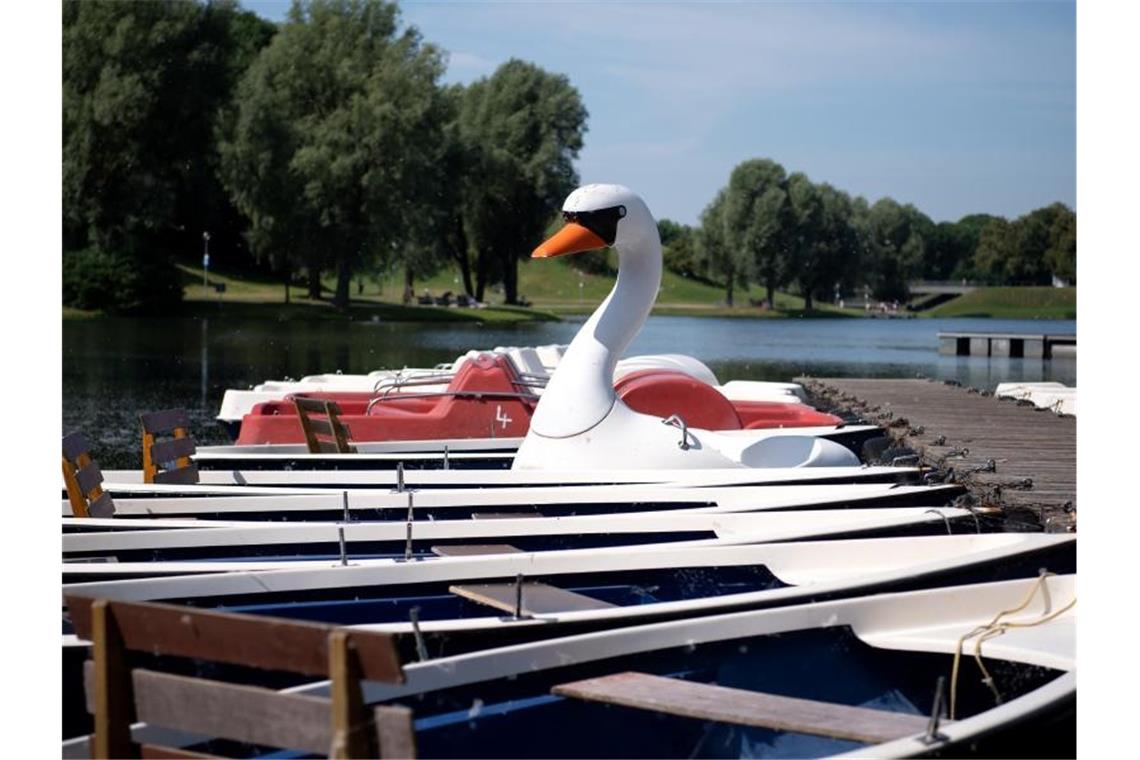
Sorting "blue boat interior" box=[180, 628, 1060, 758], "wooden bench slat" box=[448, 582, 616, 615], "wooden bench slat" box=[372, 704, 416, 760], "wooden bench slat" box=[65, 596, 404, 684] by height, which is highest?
"wooden bench slat" box=[65, 596, 404, 684]

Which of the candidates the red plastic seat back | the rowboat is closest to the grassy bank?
the red plastic seat back

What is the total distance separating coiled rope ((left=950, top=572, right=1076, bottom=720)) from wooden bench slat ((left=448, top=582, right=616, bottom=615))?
120cm

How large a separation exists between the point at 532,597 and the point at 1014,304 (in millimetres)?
78968

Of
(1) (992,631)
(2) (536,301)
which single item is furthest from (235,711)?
(2) (536,301)

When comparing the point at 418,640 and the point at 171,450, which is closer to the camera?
the point at 418,640

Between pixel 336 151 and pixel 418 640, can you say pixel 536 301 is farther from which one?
pixel 418 640

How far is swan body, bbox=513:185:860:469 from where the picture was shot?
28.2 feet

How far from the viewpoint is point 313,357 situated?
32.2m

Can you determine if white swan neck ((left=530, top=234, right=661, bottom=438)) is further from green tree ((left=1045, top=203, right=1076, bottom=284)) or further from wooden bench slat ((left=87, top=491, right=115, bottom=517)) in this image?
green tree ((left=1045, top=203, right=1076, bottom=284))

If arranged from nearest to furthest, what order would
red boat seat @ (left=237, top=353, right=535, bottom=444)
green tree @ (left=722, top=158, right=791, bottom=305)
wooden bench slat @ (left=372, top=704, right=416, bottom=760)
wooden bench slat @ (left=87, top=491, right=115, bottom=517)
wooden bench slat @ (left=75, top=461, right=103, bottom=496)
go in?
wooden bench slat @ (left=372, top=704, right=416, bottom=760)
wooden bench slat @ (left=75, top=461, right=103, bottom=496)
wooden bench slat @ (left=87, top=491, right=115, bottom=517)
red boat seat @ (left=237, top=353, right=535, bottom=444)
green tree @ (left=722, top=158, right=791, bottom=305)

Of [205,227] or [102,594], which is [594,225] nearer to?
[102,594]

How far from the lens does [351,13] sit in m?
50.2

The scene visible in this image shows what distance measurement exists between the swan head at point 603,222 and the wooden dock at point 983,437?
2254 millimetres

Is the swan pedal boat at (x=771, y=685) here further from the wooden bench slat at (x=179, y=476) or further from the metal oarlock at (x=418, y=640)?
the wooden bench slat at (x=179, y=476)
